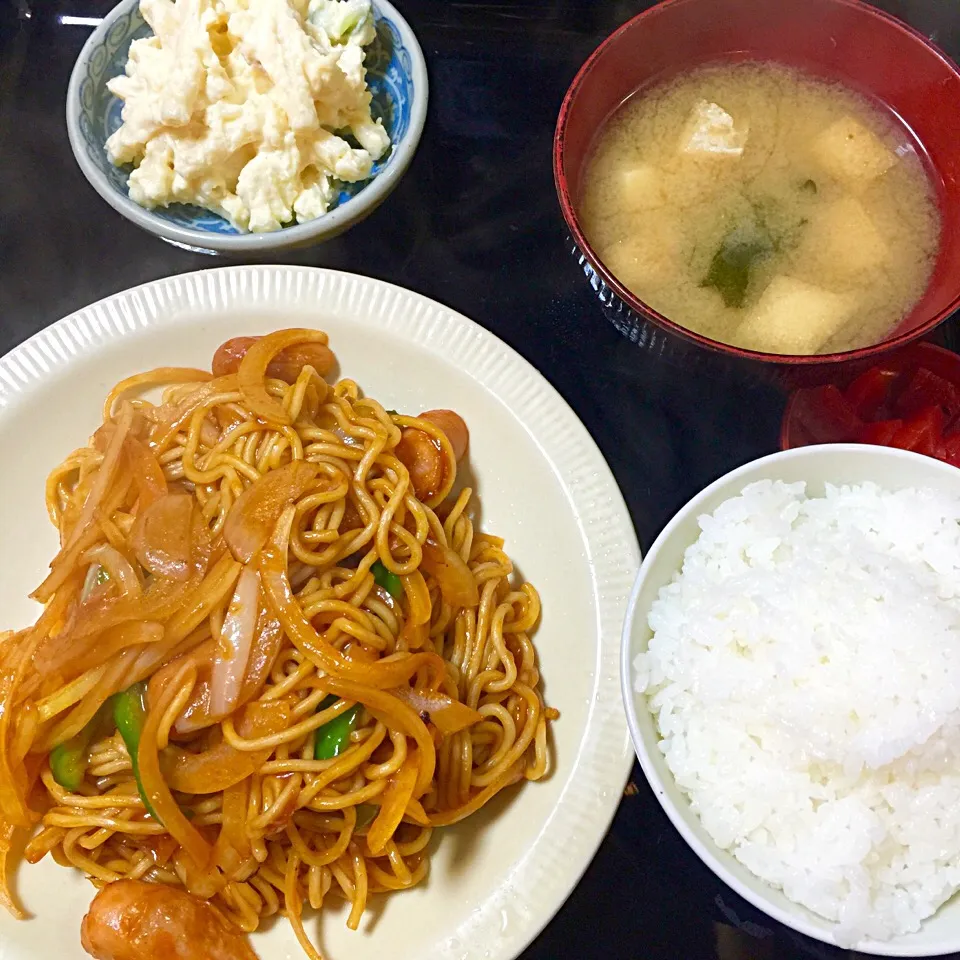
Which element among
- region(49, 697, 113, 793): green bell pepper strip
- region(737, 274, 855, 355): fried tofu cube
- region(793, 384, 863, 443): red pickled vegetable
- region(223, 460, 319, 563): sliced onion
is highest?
region(737, 274, 855, 355): fried tofu cube

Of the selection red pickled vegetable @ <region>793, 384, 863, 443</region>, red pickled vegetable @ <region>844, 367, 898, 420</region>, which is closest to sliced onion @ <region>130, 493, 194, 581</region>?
red pickled vegetable @ <region>793, 384, 863, 443</region>

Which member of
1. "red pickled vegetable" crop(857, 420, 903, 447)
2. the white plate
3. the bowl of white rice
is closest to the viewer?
the bowl of white rice

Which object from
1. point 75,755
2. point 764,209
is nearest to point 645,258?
point 764,209

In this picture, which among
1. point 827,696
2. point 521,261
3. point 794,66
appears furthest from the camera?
point 521,261

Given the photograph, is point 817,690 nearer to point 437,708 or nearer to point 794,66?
point 437,708

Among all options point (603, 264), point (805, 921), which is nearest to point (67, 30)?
point (603, 264)

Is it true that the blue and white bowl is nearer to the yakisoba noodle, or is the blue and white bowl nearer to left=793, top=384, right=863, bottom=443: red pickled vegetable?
the yakisoba noodle

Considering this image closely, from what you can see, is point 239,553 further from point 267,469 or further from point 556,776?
point 556,776
